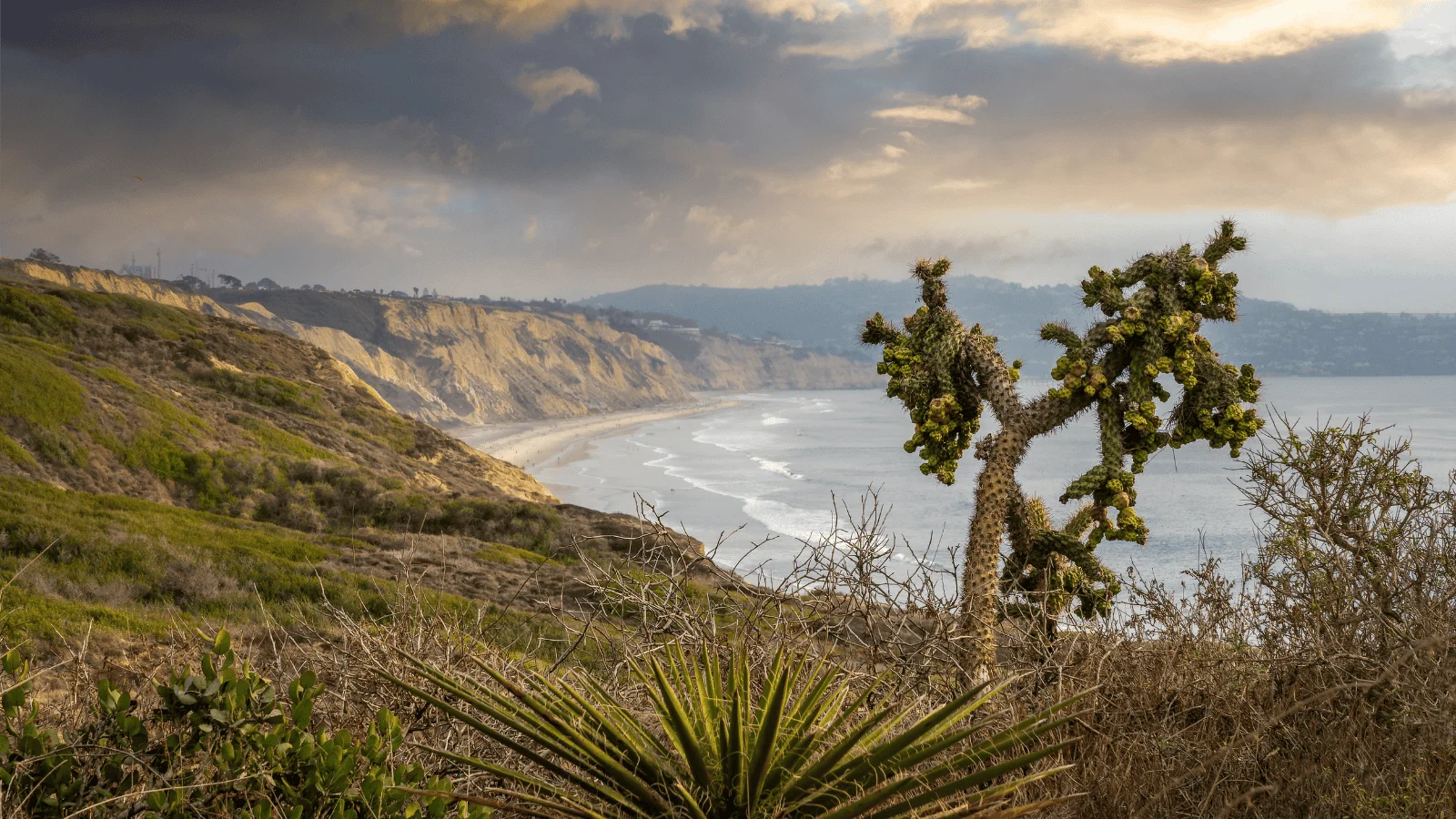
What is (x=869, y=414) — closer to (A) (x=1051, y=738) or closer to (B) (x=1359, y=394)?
(B) (x=1359, y=394)

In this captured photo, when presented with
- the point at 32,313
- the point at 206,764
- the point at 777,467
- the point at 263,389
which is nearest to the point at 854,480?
the point at 777,467

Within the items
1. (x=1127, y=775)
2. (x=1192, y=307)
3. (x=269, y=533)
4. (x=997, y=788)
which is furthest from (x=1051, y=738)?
(x=269, y=533)

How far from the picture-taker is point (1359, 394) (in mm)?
135000

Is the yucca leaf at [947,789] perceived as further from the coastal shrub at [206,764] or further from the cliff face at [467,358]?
the cliff face at [467,358]

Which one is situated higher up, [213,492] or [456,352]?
[456,352]

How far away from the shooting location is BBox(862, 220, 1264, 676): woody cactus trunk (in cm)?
705

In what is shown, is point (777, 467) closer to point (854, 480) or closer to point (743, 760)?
point (854, 480)

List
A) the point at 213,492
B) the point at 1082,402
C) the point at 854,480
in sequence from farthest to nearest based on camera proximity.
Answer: the point at 854,480, the point at 213,492, the point at 1082,402

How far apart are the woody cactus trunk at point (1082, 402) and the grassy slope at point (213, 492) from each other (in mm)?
3442

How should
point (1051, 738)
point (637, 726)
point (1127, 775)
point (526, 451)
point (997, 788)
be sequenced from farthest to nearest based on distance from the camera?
point (526, 451)
point (1051, 738)
point (1127, 775)
point (637, 726)
point (997, 788)

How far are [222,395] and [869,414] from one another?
105m

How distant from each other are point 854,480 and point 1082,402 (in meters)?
55.4

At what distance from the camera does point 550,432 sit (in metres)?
105

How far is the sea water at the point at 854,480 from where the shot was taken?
38.5 metres
